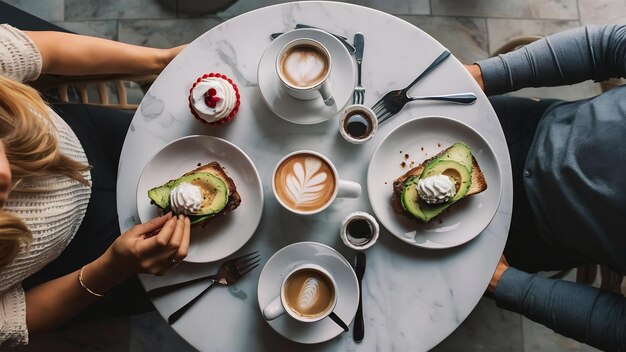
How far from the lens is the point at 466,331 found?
192cm

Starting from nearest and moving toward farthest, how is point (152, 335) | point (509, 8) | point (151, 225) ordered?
1. point (151, 225)
2. point (152, 335)
3. point (509, 8)

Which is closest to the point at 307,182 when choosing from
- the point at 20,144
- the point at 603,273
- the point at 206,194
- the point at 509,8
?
the point at 206,194

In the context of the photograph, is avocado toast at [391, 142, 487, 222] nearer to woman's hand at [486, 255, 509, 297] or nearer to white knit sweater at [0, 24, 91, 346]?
woman's hand at [486, 255, 509, 297]

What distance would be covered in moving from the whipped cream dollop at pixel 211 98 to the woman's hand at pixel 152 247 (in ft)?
0.79

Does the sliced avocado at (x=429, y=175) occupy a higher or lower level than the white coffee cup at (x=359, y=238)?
higher

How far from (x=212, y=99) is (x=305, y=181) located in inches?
10.9

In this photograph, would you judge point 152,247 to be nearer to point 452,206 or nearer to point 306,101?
point 306,101

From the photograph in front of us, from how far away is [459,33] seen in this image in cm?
200

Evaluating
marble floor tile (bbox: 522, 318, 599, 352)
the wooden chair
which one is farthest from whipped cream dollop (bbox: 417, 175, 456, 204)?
marble floor tile (bbox: 522, 318, 599, 352)

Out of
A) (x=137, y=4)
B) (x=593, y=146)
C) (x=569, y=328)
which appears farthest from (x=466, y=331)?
(x=137, y=4)

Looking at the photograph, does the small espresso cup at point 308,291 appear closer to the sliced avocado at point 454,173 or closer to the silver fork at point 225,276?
the silver fork at point 225,276

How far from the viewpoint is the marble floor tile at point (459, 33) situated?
199 cm

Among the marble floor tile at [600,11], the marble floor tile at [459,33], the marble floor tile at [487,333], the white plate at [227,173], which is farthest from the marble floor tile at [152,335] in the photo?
the marble floor tile at [600,11]

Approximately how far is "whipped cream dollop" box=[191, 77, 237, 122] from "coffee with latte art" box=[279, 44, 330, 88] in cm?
14
